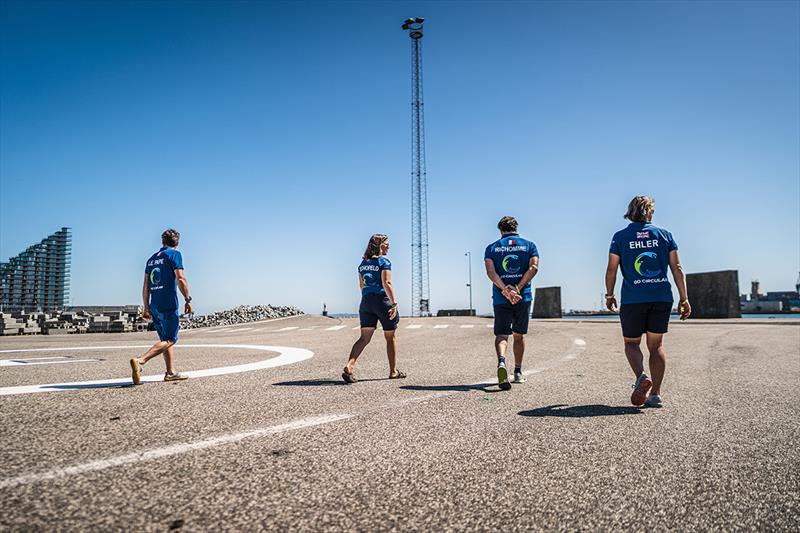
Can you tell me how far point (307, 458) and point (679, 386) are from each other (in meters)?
4.44

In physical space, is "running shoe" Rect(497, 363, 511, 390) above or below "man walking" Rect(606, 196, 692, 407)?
below

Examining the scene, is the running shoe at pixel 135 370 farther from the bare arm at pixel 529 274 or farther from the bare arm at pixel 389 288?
the bare arm at pixel 529 274

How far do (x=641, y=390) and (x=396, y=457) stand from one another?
2505 mm

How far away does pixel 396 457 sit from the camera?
8.47 ft

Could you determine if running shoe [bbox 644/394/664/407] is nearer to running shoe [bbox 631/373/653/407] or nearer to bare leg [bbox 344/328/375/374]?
running shoe [bbox 631/373/653/407]

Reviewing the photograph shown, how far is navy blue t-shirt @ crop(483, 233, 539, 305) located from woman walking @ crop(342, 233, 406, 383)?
4.22 feet

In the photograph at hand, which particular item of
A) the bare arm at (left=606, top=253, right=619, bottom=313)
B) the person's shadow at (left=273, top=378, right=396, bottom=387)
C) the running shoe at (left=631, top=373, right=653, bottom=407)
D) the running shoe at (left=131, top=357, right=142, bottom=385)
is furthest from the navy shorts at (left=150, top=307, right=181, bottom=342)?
the running shoe at (left=631, top=373, right=653, bottom=407)

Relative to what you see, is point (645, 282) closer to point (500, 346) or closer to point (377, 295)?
point (500, 346)

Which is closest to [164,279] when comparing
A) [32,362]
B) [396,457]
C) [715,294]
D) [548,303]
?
[32,362]

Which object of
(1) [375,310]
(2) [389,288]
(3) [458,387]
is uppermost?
(2) [389,288]

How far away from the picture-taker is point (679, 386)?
5227 millimetres

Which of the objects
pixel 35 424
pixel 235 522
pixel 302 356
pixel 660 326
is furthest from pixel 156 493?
pixel 302 356

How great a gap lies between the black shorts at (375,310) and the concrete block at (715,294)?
2461 centimetres

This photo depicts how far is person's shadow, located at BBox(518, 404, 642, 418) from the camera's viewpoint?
12.4 feet
